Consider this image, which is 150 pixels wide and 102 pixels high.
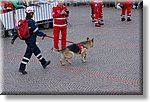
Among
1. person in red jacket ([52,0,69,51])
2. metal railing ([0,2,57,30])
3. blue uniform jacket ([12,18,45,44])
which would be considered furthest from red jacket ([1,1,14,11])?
blue uniform jacket ([12,18,45,44])

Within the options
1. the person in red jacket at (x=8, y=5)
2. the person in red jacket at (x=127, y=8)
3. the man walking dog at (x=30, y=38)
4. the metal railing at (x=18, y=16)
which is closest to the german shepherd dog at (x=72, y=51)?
the man walking dog at (x=30, y=38)

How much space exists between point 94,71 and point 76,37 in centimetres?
467

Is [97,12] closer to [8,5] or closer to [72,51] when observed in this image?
[8,5]

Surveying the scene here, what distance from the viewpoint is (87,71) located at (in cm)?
817

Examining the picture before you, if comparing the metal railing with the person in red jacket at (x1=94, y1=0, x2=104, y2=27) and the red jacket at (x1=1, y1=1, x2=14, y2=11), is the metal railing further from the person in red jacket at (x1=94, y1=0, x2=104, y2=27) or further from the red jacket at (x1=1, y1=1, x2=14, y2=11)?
the person in red jacket at (x1=94, y1=0, x2=104, y2=27)

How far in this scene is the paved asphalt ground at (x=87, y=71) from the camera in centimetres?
695

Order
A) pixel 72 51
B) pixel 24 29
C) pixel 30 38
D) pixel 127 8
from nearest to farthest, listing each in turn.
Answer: pixel 24 29 → pixel 30 38 → pixel 72 51 → pixel 127 8

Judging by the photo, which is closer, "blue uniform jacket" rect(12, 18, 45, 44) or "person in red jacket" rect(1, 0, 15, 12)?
"blue uniform jacket" rect(12, 18, 45, 44)

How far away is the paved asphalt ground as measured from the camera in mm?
6949

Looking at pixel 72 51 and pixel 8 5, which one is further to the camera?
pixel 8 5

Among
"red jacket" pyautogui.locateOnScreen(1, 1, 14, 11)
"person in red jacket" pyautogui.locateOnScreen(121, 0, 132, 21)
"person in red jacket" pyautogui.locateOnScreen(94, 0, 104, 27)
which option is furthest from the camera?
"person in red jacket" pyautogui.locateOnScreen(121, 0, 132, 21)

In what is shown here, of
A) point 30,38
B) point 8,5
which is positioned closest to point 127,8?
point 8,5

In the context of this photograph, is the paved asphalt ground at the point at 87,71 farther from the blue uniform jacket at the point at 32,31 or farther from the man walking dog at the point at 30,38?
the blue uniform jacket at the point at 32,31

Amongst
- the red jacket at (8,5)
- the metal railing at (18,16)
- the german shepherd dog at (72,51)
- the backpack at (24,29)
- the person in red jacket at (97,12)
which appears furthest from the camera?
the person in red jacket at (97,12)
